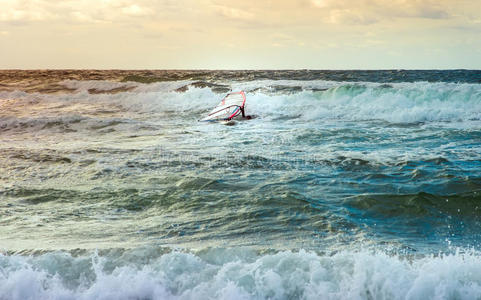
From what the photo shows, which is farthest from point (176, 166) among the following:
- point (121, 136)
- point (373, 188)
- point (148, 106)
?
point (148, 106)

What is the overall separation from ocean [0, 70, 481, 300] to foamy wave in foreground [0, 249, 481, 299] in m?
0.01

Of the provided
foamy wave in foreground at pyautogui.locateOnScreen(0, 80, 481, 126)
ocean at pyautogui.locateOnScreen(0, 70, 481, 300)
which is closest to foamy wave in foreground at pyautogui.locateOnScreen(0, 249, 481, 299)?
ocean at pyautogui.locateOnScreen(0, 70, 481, 300)

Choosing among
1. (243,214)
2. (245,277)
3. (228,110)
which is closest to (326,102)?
(228,110)

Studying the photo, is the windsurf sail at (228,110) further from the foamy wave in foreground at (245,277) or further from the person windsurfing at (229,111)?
the foamy wave in foreground at (245,277)

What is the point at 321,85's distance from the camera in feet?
98.1

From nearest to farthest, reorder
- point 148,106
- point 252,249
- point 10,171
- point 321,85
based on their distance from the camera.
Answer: point 252,249 → point 10,171 → point 148,106 → point 321,85

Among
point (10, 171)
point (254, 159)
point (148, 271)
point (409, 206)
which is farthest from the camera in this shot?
point (254, 159)

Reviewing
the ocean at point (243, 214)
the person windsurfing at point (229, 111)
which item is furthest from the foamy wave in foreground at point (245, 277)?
the person windsurfing at point (229, 111)

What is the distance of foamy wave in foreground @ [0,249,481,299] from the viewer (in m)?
4.11

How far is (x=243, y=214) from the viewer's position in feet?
20.5

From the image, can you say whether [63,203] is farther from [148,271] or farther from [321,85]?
[321,85]

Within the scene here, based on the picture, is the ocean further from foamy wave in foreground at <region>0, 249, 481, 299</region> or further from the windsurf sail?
the windsurf sail

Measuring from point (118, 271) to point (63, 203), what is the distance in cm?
293

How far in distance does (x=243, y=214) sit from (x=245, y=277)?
1967mm
